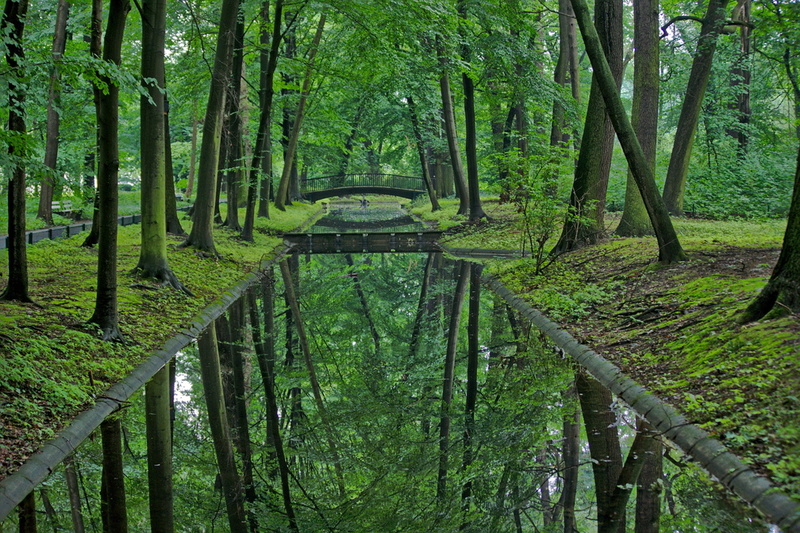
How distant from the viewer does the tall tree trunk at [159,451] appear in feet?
17.3

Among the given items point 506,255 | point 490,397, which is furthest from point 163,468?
point 506,255

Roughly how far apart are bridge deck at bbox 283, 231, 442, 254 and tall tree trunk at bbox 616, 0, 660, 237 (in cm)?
1038

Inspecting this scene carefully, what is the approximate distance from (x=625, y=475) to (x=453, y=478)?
4.12 ft

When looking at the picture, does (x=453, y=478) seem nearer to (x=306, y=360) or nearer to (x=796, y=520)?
(x=796, y=520)

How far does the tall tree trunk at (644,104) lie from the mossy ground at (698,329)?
1060 millimetres

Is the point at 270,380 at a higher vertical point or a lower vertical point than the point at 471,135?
lower

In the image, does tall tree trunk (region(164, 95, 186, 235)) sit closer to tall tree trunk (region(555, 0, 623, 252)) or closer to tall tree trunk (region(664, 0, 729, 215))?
tall tree trunk (region(555, 0, 623, 252))

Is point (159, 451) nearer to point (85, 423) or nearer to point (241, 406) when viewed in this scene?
point (85, 423)

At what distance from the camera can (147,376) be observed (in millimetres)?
8812

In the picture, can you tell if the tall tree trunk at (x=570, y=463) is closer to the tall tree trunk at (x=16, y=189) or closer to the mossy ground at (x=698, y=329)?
the mossy ground at (x=698, y=329)

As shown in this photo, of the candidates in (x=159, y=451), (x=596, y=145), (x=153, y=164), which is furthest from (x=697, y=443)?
(x=596, y=145)

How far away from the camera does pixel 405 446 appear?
661 cm

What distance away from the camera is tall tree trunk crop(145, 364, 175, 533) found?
5.27 m

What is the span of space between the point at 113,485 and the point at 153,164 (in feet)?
25.8
